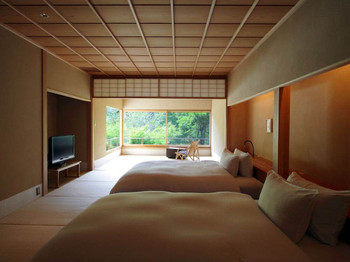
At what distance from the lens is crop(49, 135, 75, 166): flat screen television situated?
421 centimetres

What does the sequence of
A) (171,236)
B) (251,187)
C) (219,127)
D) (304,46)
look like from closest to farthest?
(171,236)
(304,46)
(251,187)
(219,127)

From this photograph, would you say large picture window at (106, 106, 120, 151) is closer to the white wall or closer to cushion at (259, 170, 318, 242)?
the white wall

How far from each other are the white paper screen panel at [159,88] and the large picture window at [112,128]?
1.73 metres

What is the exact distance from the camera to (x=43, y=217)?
2.78 meters

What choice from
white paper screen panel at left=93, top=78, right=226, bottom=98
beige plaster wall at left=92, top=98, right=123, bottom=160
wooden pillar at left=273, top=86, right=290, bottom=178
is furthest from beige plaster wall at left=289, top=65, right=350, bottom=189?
beige plaster wall at left=92, top=98, right=123, bottom=160

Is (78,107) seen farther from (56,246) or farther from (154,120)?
(56,246)

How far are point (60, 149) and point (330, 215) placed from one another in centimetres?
487

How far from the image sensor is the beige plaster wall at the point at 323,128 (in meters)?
2.41

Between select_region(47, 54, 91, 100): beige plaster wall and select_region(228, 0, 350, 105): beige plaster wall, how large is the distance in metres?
3.86

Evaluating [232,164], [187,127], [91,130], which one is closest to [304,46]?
[232,164]

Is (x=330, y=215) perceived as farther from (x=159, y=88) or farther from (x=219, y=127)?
(x=219, y=127)

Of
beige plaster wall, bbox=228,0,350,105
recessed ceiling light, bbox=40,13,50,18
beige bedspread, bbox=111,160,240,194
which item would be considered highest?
recessed ceiling light, bbox=40,13,50,18

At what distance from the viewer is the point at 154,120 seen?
8.81m

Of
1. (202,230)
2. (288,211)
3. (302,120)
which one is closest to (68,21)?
(202,230)
